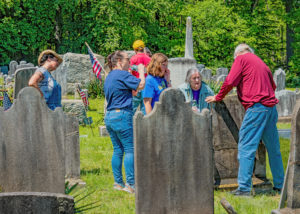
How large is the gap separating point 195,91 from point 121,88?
3.36 ft

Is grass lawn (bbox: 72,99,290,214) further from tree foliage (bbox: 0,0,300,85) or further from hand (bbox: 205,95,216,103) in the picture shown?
tree foliage (bbox: 0,0,300,85)

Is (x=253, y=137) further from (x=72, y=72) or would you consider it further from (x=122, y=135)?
(x=72, y=72)

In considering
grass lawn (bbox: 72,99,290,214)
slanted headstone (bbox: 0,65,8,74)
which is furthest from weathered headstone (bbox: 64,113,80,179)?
slanted headstone (bbox: 0,65,8,74)

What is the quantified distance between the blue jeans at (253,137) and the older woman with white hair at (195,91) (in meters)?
0.72

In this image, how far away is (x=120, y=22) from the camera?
28.9 m

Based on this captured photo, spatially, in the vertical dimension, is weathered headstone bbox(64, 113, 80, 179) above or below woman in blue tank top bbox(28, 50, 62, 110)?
below

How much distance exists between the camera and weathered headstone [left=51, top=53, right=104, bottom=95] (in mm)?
18484

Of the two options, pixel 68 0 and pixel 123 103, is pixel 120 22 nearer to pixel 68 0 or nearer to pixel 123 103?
pixel 68 0

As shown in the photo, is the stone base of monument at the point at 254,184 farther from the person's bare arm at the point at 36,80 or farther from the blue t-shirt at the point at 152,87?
the person's bare arm at the point at 36,80

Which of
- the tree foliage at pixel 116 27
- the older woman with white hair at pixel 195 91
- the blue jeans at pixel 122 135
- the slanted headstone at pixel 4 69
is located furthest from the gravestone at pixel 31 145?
the slanted headstone at pixel 4 69

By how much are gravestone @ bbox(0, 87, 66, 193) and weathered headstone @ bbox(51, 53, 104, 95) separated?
13.2 m

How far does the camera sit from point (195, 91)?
6305 millimetres

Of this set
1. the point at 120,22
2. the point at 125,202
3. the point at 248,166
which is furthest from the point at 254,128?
the point at 120,22

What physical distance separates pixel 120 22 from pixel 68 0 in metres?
3.49
